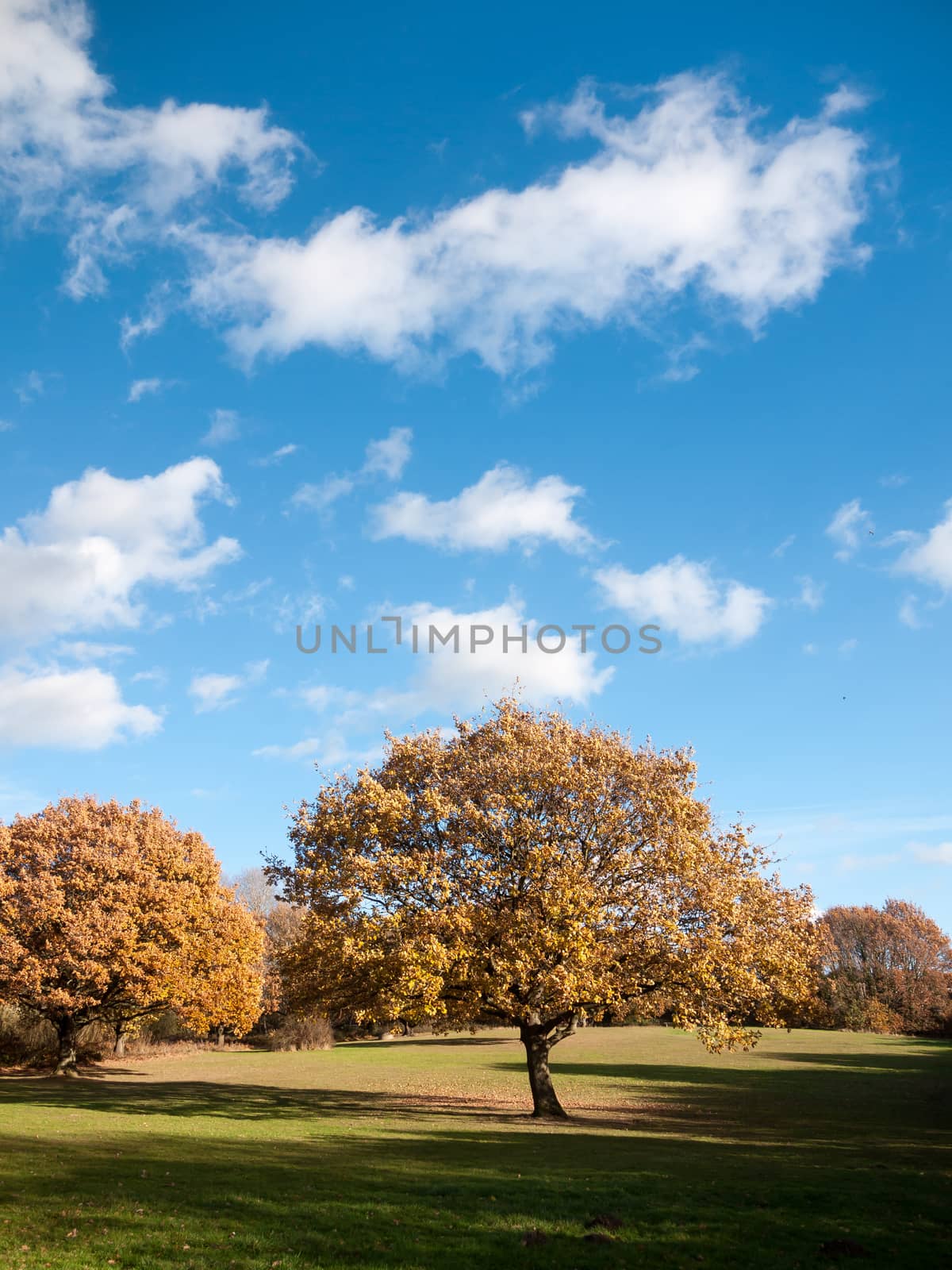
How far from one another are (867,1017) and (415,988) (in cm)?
9358

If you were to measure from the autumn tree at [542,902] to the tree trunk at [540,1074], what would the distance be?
0.20 feet

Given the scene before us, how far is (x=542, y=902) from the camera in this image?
1027 inches

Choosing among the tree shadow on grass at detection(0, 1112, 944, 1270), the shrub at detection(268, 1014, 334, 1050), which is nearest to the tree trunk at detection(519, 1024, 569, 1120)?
the tree shadow on grass at detection(0, 1112, 944, 1270)

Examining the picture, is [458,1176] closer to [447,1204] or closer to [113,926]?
[447,1204]

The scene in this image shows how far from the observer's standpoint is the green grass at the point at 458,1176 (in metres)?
12.1

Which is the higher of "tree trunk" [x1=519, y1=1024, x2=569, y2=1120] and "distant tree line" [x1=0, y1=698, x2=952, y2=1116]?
"distant tree line" [x1=0, y1=698, x2=952, y2=1116]

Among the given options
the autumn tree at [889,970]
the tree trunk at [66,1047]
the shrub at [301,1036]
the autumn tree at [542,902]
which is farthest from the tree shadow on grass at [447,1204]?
the autumn tree at [889,970]

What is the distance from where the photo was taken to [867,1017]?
99.1m

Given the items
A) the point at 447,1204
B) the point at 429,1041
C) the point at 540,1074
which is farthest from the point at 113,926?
the point at 429,1041

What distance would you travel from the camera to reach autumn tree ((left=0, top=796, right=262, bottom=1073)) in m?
44.1

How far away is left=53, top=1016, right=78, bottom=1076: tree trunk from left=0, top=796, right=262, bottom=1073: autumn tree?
0.06 m

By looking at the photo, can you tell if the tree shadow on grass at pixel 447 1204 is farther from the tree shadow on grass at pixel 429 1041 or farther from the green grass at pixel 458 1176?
the tree shadow on grass at pixel 429 1041

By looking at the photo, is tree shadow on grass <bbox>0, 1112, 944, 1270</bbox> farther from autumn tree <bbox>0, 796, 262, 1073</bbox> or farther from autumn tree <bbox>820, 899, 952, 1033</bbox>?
autumn tree <bbox>820, 899, 952, 1033</bbox>

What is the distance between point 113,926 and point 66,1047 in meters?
9.77
